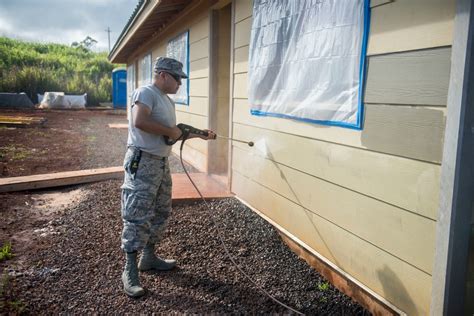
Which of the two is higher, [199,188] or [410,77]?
[410,77]

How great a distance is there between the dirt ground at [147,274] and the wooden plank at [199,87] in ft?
6.71

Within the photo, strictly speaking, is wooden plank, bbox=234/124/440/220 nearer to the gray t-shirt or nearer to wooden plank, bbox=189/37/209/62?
the gray t-shirt

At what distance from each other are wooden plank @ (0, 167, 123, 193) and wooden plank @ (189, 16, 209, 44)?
8.14ft

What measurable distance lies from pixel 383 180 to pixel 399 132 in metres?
0.31

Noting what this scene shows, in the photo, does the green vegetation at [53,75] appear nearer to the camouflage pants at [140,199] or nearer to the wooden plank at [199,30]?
the wooden plank at [199,30]

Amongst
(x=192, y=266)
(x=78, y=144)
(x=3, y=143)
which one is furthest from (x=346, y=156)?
(x=3, y=143)

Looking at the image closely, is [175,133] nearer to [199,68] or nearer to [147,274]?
[147,274]

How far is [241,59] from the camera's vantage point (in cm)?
443

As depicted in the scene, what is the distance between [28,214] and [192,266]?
98.5 inches

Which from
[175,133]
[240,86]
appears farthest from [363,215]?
[240,86]

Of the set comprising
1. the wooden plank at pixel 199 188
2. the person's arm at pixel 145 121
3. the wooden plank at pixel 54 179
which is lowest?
the wooden plank at pixel 54 179

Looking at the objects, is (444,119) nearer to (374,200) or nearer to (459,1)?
(459,1)

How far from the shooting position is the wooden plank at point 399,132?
1.98 metres

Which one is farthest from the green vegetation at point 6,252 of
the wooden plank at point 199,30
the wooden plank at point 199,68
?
the wooden plank at point 199,30
